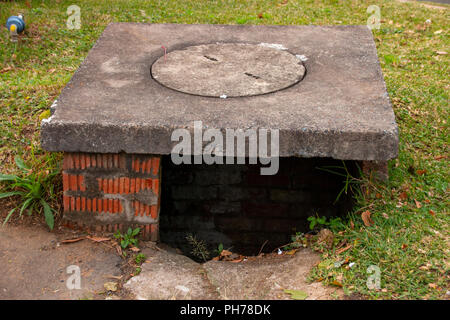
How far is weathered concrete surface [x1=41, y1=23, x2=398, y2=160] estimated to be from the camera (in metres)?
2.66

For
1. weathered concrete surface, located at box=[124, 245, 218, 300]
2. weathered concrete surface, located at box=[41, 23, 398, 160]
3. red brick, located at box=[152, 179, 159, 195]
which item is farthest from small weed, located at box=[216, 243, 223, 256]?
weathered concrete surface, located at box=[41, 23, 398, 160]

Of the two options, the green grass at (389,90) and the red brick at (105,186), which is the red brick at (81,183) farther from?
the green grass at (389,90)

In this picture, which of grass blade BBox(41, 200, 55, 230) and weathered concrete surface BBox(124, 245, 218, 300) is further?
grass blade BBox(41, 200, 55, 230)

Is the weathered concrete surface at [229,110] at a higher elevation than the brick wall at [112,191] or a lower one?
higher

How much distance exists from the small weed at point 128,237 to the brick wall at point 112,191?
1.7 inches

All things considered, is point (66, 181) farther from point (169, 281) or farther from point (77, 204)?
point (169, 281)

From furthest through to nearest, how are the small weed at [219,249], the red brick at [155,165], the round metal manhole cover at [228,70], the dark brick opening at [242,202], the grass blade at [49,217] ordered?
1. the dark brick opening at [242,202]
2. the small weed at [219,249]
3. the round metal manhole cover at [228,70]
4. the grass blade at [49,217]
5. the red brick at [155,165]

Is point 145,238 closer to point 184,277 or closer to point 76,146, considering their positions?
point 184,277

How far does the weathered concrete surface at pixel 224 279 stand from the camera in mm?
2412

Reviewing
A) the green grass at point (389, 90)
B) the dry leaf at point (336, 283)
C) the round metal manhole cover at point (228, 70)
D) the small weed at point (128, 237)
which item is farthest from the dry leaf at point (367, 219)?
the small weed at point (128, 237)

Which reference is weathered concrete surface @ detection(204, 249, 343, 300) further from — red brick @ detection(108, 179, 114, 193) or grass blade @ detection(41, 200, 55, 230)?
grass blade @ detection(41, 200, 55, 230)

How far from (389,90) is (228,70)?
1.72 metres

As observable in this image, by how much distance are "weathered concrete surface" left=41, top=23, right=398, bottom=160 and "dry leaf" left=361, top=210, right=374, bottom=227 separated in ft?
1.17

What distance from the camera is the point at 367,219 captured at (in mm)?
2812
